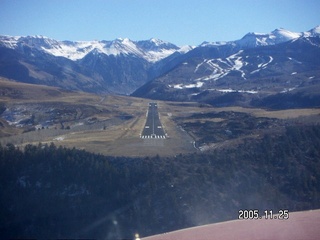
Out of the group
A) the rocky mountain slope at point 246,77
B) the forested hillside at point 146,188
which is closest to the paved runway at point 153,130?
the forested hillside at point 146,188

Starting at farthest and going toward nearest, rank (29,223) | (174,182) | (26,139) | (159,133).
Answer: (159,133) → (26,139) → (174,182) → (29,223)

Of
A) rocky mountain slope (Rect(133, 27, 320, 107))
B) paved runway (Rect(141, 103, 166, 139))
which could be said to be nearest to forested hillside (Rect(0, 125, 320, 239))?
paved runway (Rect(141, 103, 166, 139))

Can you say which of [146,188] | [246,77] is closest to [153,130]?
[146,188]

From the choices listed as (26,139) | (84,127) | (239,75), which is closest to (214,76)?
(239,75)

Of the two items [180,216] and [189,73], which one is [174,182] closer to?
[180,216]

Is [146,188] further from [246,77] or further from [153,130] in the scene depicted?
[246,77]

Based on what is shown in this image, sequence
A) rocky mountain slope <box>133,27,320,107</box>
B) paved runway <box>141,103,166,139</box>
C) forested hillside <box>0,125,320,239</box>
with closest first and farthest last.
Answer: forested hillside <box>0,125,320,239</box> → paved runway <box>141,103,166,139</box> → rocky mountain slope <box>133,27,320,107</box>

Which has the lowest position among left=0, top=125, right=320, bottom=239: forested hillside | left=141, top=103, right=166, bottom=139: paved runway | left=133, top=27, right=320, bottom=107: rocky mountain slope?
left=0, top=125, right=320, bottom=239: forested hillside

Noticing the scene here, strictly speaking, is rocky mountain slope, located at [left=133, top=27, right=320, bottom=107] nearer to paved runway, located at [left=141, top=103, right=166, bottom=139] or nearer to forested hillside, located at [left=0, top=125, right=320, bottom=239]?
paved runway, located at [left=141, top=103, right=166, bottom=139]
